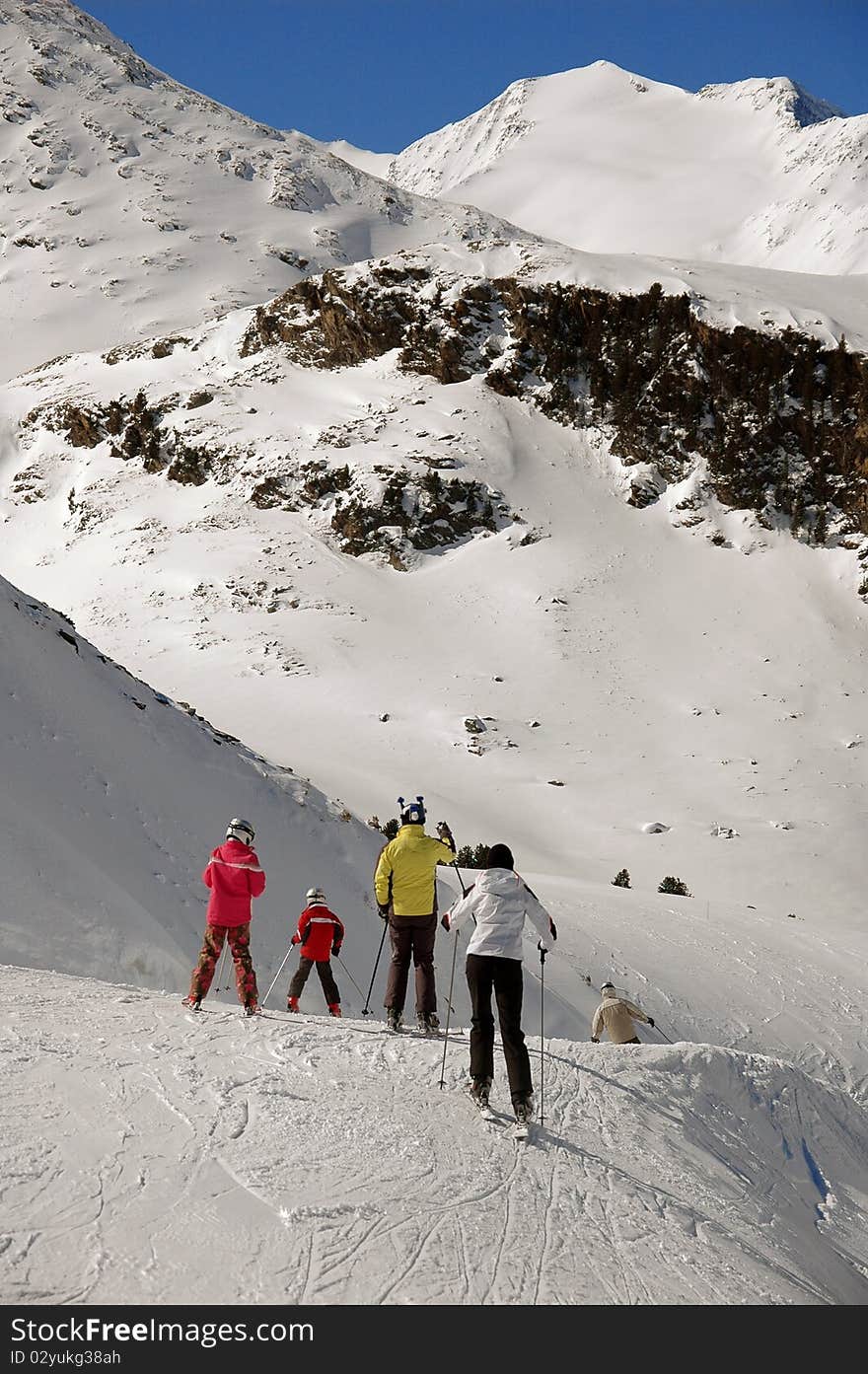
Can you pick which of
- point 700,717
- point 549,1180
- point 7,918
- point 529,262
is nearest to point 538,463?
point 529,262

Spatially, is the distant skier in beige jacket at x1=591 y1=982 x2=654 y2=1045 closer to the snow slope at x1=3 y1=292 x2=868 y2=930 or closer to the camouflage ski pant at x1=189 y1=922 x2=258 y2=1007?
the camouflage ski pant at x1=189 y1=922 x2=258 y2=1007

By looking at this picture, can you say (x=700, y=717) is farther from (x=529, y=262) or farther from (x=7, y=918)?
(x=529, y=262)

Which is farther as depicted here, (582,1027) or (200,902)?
(582,1027)

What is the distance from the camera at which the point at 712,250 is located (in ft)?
554

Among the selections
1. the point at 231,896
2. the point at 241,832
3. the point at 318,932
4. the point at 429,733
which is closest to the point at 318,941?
the point at 318,932

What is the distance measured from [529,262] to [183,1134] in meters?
67.0

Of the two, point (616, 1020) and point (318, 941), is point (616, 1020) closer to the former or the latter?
point (616, 1020)

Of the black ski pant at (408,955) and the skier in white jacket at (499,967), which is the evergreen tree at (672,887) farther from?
the skier in white jacket at (499,967)

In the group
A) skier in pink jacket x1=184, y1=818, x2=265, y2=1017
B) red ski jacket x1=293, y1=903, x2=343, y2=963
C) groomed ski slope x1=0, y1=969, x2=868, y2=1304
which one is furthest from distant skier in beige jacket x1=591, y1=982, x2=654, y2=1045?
skier in pink jacket x1=184, y1=818, x2=265, y2=1017

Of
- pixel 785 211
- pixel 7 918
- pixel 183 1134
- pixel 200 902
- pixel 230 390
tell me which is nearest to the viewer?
pixel 183 1134

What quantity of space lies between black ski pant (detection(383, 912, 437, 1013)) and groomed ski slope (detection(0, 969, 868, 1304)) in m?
0.49

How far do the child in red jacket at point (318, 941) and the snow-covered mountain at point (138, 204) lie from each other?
281 feet

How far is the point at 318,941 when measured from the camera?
10.6 meters

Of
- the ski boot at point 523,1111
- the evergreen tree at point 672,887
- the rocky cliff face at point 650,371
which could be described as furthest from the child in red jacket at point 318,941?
the rocky cliff face at point 650,371
